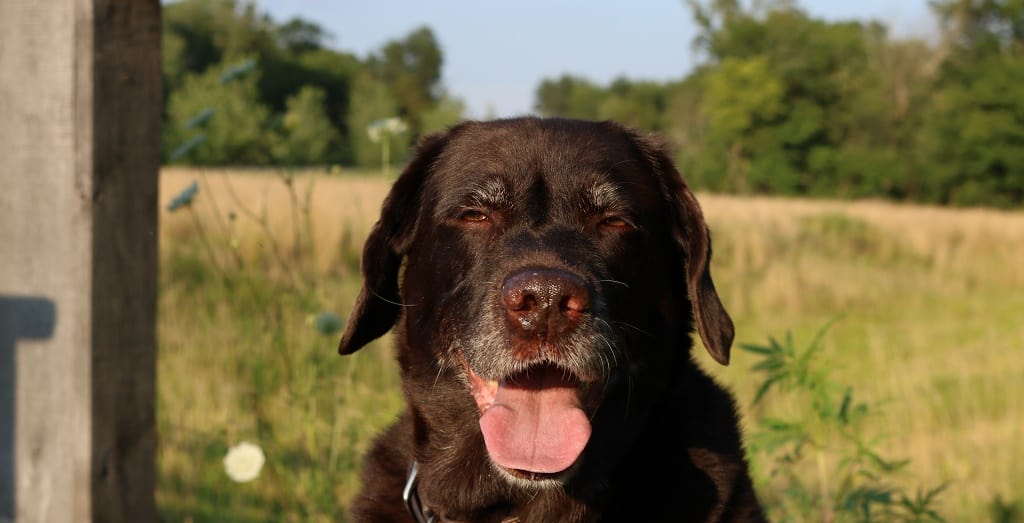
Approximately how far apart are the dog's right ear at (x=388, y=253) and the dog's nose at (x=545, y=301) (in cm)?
62

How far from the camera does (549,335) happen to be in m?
2.58

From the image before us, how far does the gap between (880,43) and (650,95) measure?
35422mm

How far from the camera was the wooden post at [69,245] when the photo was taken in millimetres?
2365

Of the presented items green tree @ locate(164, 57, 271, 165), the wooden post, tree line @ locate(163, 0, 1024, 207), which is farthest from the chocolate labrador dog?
tree line @ locate(163, 0, 1024, 207)

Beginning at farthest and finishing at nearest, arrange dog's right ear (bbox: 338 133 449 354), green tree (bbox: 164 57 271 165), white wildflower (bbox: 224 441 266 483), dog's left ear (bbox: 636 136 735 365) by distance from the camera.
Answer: green tree (bbox: 164 57 271 165) < white wildflower (bbox: 224 441 266 483) < dog's right ear (bbox: 338 133 449 354) < dog's left ear (bbox: 636 136 735 365)

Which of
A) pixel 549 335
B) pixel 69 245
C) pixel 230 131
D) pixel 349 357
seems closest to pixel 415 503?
pixel 549 335

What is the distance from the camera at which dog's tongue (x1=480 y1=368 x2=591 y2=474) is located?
256 centimetres

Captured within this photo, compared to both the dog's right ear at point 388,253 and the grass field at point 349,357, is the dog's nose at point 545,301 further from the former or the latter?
the grass field at point 349,357

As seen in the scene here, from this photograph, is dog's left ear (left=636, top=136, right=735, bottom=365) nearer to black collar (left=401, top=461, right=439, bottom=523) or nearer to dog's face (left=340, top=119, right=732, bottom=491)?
dog's face (left=340, top=119, right=732, bottom=491)

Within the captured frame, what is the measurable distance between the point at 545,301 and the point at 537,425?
37 cm

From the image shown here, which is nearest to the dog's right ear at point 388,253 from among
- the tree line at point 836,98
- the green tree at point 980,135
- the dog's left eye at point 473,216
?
the dog's left eye at point 473,216

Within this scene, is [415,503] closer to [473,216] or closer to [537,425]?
[537,425]

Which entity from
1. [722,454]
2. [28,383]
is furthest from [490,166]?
[28,383]

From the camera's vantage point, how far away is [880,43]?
53031 millimetres
